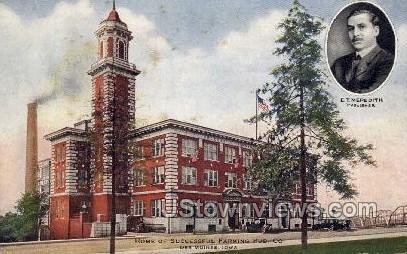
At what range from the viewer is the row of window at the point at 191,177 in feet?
37.0

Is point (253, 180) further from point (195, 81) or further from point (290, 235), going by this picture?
point (195, 81)

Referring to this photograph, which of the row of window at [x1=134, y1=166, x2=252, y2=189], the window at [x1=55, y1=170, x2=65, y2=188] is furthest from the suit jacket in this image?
the window at [x1=55, y1=170, x2=65, y2=188]

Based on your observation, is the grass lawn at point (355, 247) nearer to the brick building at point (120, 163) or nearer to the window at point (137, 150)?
the brick building at point (120, 163)

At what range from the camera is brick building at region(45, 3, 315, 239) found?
1091 cm

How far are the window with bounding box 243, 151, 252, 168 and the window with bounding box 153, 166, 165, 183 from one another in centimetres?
165

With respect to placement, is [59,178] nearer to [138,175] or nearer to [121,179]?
[121,179]

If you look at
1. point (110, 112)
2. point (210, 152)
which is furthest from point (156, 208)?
point (110, 112)

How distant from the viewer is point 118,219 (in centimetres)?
1124

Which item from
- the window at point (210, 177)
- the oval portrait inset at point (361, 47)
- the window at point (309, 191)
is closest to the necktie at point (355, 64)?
the oval portrait inset at point (361, 47)

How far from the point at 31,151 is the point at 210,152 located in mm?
3127

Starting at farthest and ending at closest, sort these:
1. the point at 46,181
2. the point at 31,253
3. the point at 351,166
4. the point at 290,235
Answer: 1. the point at 351,166
2. the point at 290,235
3. the point at 46,181
4. the point at 31,253

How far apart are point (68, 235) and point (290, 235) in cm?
377

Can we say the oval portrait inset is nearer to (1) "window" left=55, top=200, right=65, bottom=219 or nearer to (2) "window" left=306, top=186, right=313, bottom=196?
(2) "window" left=306, top=186, right=313, bottom=196

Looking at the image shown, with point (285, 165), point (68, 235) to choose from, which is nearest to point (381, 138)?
point (285, 165)
